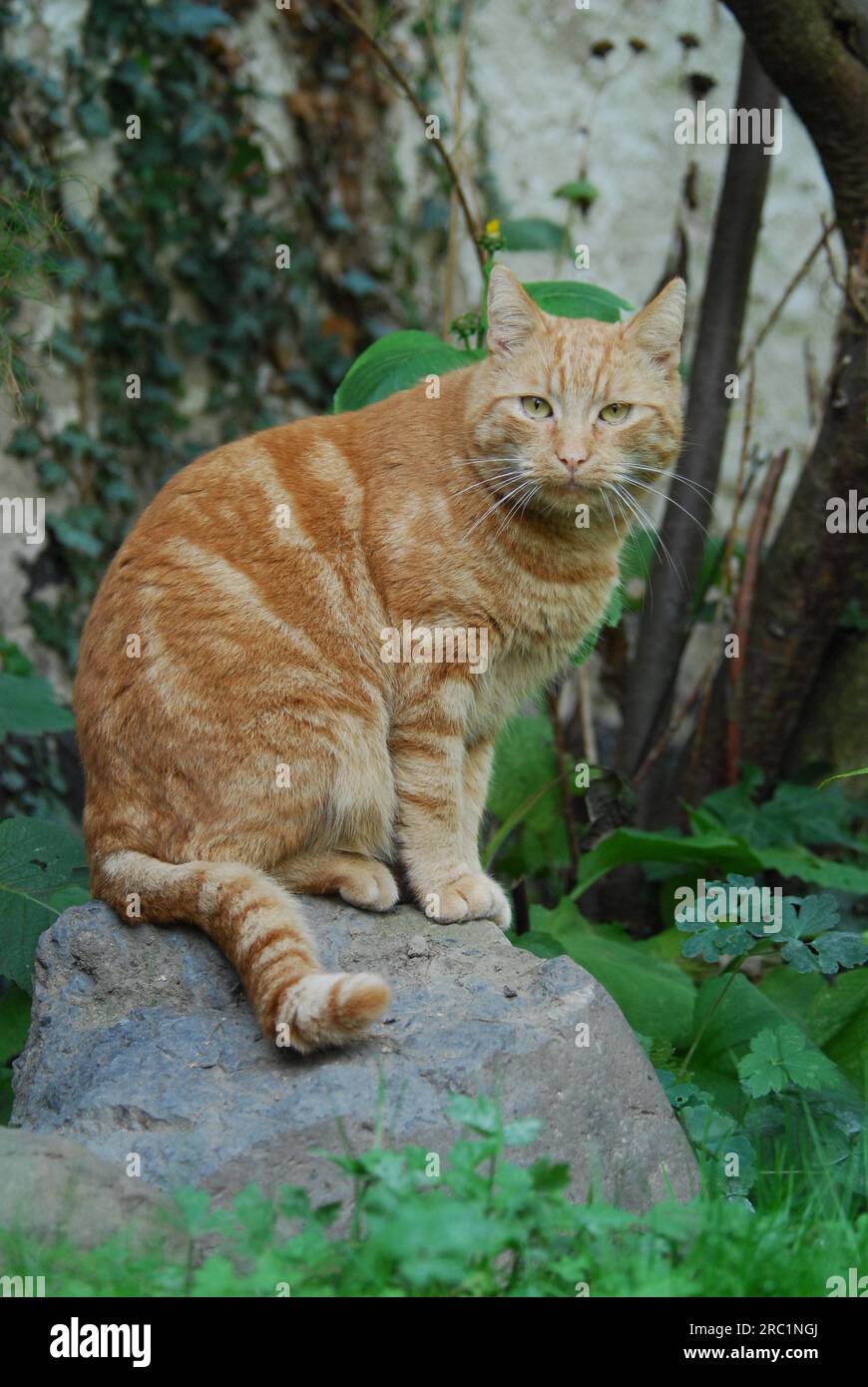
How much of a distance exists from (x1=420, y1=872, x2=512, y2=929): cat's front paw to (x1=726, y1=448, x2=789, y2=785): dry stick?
1.97 metres

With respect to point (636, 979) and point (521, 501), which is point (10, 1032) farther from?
point (521, 501)

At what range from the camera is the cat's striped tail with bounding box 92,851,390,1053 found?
2633mm

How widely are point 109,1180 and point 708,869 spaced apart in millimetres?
2903

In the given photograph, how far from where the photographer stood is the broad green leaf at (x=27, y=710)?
3.93 meters

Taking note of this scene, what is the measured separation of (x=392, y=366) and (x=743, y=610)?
→ 184 centimetres

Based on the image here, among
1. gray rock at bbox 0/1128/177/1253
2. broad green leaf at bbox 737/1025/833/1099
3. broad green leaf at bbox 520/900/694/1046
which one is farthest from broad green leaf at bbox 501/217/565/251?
gray rock at bbox 0/1128/177/1253

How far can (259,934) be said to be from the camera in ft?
9.46

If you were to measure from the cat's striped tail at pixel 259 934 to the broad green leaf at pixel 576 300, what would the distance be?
2075 mm

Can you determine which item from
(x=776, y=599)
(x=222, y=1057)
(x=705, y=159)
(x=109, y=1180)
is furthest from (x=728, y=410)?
(x=109, y=1180)

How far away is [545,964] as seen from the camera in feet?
10.1

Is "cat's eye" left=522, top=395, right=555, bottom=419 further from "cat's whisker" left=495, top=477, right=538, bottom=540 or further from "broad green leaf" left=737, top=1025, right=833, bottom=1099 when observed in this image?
"broad green leaf" left=737, top=1025, right=833, bottom=1099

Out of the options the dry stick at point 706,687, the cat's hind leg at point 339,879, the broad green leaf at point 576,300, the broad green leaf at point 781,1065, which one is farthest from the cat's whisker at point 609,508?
the dry stick at point 706,687

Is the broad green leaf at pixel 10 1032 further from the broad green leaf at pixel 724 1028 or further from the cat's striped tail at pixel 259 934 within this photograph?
the broad green leaf at pixel 724 1028

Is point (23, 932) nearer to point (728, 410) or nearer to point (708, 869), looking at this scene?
point (708, 869)
